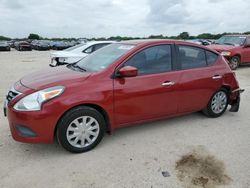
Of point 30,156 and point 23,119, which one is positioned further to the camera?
point 30,156

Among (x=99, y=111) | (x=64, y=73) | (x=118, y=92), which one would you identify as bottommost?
(x=99, y=111)

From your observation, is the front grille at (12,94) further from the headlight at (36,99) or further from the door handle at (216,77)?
the door handle at (216,77)

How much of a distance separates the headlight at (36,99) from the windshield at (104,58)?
Answer: 814 millimetres

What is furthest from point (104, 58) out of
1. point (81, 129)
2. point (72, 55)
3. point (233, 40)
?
point (233, 40)

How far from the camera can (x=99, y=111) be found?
356 cm

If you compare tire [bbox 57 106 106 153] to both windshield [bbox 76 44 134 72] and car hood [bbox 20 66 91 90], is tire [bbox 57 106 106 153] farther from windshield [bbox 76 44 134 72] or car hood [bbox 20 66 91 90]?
windshield [bbox 76 44 134 72]

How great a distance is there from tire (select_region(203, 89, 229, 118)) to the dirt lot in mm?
497

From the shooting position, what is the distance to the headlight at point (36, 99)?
3139mm

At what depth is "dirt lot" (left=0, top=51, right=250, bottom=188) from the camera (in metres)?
2.86

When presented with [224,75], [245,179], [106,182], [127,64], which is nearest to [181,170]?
[245,179]

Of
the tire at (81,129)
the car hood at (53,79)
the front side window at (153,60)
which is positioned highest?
the front side window at (153,60)

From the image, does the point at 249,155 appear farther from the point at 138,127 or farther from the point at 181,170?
the point at 138,127

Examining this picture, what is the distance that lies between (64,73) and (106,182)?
178 centimetres

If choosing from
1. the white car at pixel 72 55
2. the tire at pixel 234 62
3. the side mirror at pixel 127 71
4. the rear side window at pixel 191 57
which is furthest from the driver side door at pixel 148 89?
the tire at pixel 234 62
